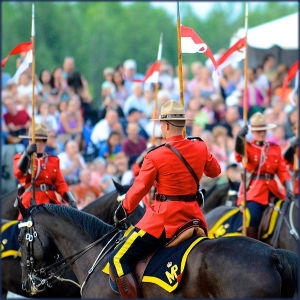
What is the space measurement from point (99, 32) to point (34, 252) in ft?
104

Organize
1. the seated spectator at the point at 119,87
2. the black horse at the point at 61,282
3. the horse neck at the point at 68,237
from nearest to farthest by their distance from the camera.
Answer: the horse neck at the point at 68,237, the black horse at the point at 61,282, the seated spectator at the point at 119,87

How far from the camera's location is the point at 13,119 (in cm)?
1620

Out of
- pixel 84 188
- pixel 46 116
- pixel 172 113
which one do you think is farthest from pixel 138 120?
pixel 172 113

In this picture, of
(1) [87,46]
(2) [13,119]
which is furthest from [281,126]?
(1) [87,46]

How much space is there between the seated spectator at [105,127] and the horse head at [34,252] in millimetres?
8836

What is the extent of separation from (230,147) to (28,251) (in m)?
9.37

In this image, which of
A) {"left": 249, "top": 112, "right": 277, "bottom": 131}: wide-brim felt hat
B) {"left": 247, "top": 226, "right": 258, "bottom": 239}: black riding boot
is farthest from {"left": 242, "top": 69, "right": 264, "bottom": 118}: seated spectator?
{"left": 247, "top": 226, "right": 258, "bottom": 239}: black riding boot

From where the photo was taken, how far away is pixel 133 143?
1714cm

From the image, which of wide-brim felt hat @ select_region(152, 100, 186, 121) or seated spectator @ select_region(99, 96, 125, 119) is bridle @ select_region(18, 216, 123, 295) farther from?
seated spectator @ select_region(99, 96, 125, 119)

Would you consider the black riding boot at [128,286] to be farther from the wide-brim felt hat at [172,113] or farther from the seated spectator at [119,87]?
the seated spectator at [119,87]

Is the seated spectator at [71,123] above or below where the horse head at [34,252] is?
above

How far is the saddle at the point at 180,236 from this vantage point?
24.9 feet

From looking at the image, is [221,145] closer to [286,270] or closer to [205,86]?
[205,86]

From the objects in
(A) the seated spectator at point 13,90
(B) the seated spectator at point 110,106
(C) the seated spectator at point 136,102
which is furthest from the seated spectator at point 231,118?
(A) the seated spectator at point 13,90
